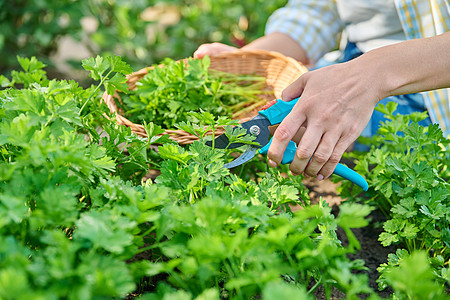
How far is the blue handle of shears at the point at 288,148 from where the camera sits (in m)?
1.25

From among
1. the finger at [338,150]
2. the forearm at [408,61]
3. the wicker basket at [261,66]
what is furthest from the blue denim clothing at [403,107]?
the finger at [338,150]

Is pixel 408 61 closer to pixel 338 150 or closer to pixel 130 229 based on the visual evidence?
pixel 338 150

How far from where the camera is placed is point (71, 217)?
828mm

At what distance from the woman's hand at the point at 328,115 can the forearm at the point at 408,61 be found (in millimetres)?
27

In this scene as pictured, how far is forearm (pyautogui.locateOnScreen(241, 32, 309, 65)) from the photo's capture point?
221 cm

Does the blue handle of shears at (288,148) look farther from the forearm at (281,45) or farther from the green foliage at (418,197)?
the forearm at (281,45)

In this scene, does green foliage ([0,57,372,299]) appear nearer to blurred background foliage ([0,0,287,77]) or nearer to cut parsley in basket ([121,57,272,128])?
cut parsley in basket ([121,57,272,128])

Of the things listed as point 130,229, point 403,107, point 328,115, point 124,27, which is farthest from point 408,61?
point 124,27

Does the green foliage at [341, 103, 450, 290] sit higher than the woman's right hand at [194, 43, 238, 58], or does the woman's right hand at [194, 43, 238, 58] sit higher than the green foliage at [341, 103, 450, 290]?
the woman's right hand at [194, 43, 238, 58]

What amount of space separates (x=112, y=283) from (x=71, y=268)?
0.30 feet

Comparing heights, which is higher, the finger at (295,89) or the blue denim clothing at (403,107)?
the finger at (295,89)

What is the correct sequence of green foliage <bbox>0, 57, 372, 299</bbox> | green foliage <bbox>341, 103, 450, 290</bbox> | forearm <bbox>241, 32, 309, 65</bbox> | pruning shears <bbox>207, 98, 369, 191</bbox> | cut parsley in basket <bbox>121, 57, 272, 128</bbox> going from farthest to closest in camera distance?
forearm <bbox>241, 32, 309, 65</bbox>
cut parsley in basket <bbox>121, 57, 272, 128</bbox>
pruning shears <bbox>207, 98, 369, 191</bbox>
green foliage <bbox>341, 103, 450, 290</bbox>
green foliage <bbox>0, 57, 372, 299</bbox>

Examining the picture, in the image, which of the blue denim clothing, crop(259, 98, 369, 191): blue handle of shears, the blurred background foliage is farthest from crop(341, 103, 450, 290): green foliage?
the blurred background foliage

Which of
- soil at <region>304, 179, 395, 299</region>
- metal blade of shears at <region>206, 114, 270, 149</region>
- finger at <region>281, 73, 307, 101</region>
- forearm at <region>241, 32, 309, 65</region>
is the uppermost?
finger at <region>281, 73, 307, 101</region>
